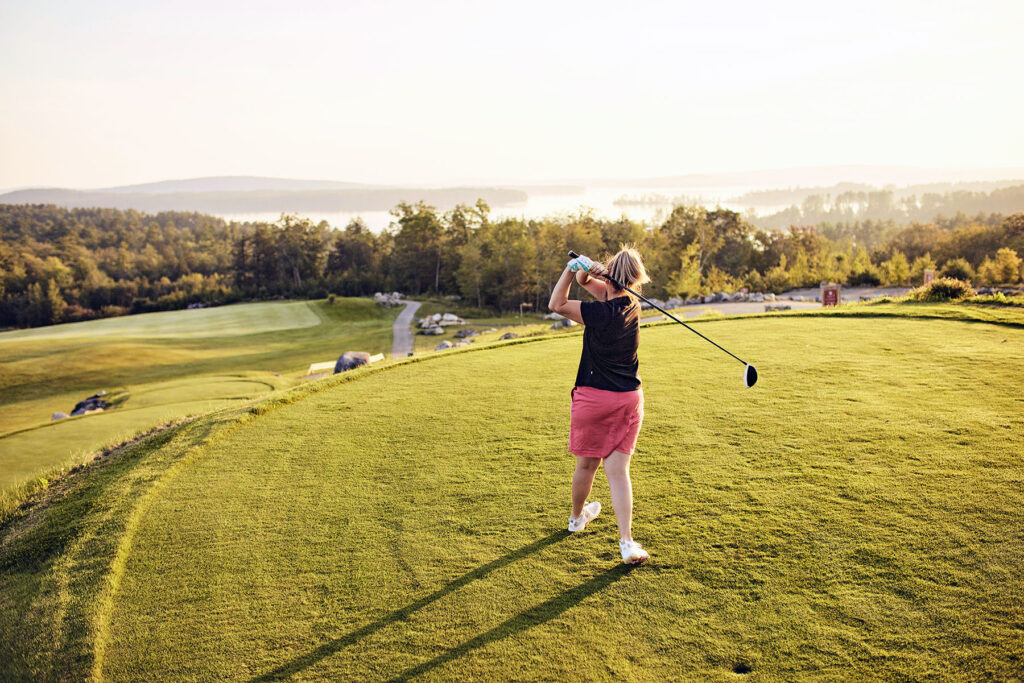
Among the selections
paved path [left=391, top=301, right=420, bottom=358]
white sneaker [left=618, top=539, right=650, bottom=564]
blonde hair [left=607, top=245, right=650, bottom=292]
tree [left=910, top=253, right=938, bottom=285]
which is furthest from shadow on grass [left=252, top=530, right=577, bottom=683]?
tree [left=910, top=253, right=938, bottom=285]

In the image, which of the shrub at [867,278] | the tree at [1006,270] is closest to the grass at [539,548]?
the shrub at [867,278]

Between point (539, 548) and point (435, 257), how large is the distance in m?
73.1

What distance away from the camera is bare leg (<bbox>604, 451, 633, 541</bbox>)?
4.38m

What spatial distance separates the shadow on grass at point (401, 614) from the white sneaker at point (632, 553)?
1.95ft

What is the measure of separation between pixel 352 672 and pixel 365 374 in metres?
7.59

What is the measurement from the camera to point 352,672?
345 centimetres

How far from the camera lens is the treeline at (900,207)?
391 ft

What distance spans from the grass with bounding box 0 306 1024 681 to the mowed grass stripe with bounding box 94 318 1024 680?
2cm

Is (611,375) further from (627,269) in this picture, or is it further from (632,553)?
(632,553)

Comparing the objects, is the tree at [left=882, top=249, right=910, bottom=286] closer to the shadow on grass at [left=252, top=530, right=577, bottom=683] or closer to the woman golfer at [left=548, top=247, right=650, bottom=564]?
the woman golfer at [left=548, top=247, right=650, bottom=564]

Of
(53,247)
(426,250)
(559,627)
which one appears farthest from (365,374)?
(53,247)

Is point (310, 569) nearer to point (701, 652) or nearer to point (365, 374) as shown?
point (701, 652)

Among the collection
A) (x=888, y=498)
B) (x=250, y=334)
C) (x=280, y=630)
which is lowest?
(x=250, y=334)

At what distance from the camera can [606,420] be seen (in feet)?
14.7
